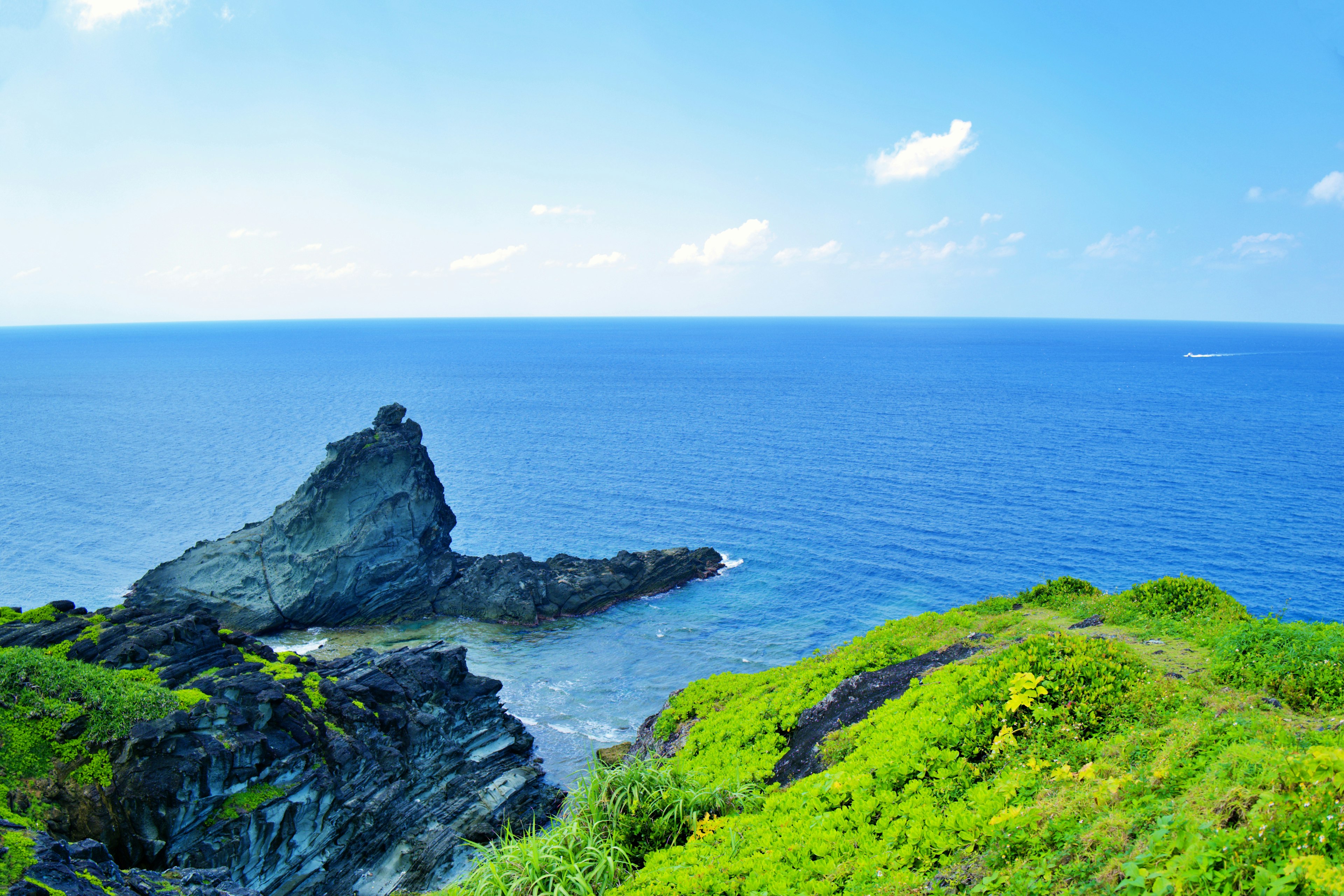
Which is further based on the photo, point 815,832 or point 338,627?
point 338,627

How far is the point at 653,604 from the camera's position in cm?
5631

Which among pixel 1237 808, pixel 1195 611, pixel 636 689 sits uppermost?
pixel 1237 808

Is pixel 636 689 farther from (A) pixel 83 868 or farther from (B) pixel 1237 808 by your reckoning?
(B) pixel 1237 808

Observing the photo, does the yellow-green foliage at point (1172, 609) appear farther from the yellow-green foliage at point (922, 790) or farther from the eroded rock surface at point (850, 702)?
the yellow-green foliage at point (922, 790)

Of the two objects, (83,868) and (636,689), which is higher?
(83,868)

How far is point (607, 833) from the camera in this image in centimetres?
1469

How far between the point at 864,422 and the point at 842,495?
146 ft

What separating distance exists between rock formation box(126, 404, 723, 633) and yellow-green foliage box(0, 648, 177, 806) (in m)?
29.7

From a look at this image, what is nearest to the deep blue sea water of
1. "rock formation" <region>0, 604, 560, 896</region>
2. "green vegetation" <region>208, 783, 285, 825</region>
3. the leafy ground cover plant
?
"rock formation" <region>0, 604, 560, 896</region>

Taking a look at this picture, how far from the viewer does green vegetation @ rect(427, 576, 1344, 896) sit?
8672mm

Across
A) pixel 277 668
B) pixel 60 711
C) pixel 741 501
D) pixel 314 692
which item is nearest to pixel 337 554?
pixel 277 668

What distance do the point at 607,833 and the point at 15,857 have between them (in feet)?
40.4

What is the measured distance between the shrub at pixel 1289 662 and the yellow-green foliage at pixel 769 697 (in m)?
7.78

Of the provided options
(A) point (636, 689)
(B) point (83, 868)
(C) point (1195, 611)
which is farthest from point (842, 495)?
(B) point (83, 868)
